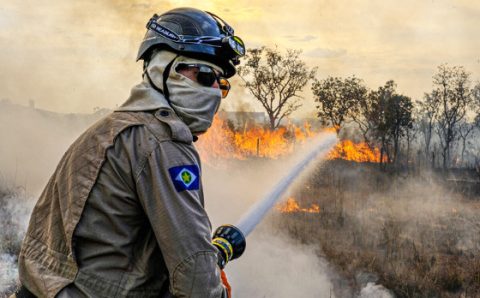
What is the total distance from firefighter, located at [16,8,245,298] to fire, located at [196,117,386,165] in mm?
28539

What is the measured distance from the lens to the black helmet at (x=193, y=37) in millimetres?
2322

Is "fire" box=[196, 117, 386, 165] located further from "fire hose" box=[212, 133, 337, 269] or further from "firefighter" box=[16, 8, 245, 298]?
"firefighter" box=[16, 8, 245, 298]

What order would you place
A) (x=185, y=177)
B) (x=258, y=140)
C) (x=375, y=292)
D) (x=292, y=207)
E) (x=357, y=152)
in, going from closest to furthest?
(x=185, y=177), (x=375, y=292), (x=292, y=207), (x=258, y=140), (x=357, y=152)

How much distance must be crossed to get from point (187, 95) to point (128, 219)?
0.63 meters

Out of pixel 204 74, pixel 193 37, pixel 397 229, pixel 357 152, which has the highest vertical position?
pixel 193 37

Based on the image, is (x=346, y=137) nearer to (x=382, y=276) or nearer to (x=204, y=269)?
(x=382, y=276)

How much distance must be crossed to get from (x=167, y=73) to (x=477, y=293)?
1209 centimetres

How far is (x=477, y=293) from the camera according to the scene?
12039mm

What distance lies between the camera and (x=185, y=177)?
1.94m

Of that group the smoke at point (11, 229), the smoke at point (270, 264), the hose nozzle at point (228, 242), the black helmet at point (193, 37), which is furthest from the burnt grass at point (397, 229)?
the black helmet at point (193, 37)

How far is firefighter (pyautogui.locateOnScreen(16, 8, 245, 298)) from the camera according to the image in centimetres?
191

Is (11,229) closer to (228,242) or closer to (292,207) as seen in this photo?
(228,242)

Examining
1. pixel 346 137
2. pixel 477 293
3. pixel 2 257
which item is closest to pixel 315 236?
pixel 477 293

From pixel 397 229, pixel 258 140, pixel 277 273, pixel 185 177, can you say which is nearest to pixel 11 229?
pixel 277 273
